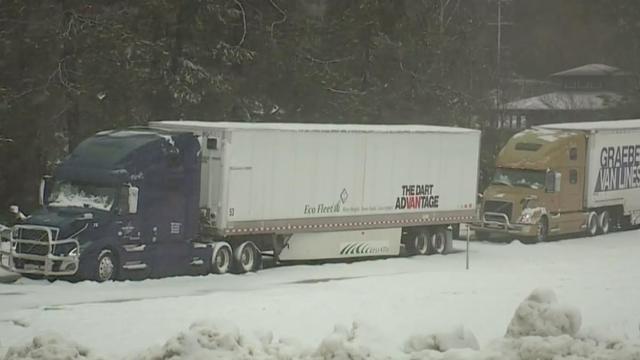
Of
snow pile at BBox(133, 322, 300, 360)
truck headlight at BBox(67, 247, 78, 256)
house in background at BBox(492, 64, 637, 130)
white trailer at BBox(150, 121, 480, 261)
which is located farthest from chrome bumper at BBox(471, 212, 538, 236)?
house in background at BBox(492, 64, 637, 130)

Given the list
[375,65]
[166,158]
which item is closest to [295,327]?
[166,158]

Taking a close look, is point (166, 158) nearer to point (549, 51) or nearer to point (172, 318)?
point (172, 318)

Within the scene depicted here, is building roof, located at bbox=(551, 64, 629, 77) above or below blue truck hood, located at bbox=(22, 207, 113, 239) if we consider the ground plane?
above

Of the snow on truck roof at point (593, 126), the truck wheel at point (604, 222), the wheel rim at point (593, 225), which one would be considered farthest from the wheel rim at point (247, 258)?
the truck wheel at point (604, 222)

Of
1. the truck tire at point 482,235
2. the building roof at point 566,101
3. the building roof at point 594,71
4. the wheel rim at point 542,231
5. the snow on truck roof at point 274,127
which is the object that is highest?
the building roof at point 594,71

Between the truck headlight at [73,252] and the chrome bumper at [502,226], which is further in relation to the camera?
the chrome bumper at [502,226]

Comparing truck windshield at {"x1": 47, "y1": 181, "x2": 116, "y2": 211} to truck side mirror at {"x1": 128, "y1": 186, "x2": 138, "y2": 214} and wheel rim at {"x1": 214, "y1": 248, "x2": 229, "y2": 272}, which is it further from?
wheel rim at {"x1": 214, "y1": 248, "x2": 229, "y2": 272}

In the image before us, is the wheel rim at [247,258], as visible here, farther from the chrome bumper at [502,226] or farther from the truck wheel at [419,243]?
the chrome bumper at [502,226]

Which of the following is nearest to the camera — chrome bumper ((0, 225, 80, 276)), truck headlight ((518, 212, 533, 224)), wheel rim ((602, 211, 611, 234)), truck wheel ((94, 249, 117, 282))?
chrome bumper ((0, 225, 80, 276))

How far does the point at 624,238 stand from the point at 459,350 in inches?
955

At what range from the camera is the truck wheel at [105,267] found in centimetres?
2052

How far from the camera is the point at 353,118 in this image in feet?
135

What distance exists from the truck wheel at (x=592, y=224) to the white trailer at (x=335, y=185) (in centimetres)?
700

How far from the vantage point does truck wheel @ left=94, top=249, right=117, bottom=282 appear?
20516mm
